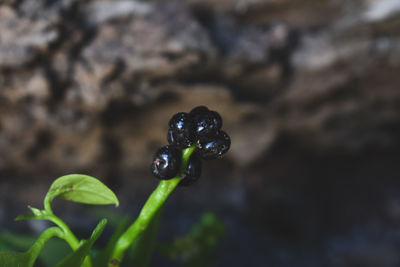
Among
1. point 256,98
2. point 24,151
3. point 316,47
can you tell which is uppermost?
point 316,47

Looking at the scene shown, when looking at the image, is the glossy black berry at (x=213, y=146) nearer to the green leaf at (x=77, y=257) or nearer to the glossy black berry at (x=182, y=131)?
the glossy black berry at (x=182, y=131)

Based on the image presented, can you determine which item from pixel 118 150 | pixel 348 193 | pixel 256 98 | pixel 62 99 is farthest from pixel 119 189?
pixel 348 193

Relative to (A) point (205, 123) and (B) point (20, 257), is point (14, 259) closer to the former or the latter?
Result: (B) point (20, 257)

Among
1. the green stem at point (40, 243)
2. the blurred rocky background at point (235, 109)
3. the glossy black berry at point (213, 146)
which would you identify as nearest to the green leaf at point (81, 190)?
the green stem at point (40, 243)

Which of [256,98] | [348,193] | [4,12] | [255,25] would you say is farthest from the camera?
[348,193]

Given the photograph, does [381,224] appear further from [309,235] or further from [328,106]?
[328,106]

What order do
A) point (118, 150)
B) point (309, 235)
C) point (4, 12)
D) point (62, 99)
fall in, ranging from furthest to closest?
point (309, 235) → point (118, 150) → point (62, 99) → point (4, 12)

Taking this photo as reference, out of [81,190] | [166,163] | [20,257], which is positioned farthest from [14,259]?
[166,163]
